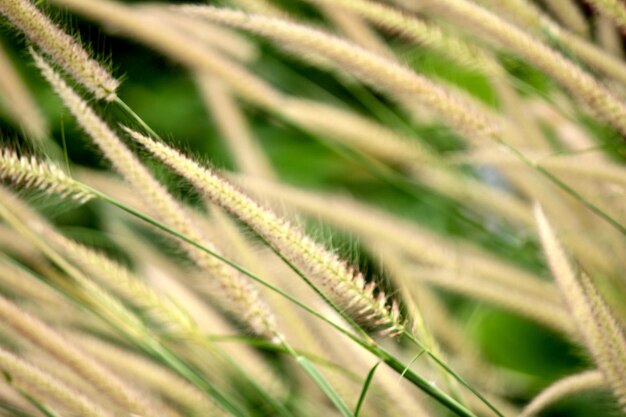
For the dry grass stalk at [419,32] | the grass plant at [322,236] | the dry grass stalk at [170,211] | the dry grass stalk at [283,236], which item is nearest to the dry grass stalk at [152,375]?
the grass plant at [322,236]

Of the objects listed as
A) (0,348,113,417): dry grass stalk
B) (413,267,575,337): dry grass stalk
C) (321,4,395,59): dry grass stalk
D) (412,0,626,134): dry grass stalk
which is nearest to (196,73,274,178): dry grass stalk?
(321,4,395,59): dry grass stalk

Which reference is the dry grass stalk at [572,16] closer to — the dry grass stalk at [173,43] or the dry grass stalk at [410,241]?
the dry grass stalk at [410,241]

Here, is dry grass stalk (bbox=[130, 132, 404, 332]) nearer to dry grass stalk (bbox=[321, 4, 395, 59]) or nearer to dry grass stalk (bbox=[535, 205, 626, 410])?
dry grass stalk (bbox=[535, 205, 626, 410])

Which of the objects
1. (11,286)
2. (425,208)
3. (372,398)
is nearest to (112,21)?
(11,286)

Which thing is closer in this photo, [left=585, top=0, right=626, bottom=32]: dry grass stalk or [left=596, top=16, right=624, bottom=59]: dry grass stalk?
[left=585, top=0, right=626, bottom=32]: dry grass stalk

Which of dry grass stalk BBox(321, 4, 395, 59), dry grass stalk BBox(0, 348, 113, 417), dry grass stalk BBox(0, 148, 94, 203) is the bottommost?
dry grass stalk BBox(0, 348, 113, 417)

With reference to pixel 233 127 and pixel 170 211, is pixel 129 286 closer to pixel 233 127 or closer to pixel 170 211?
pixel 170 211
